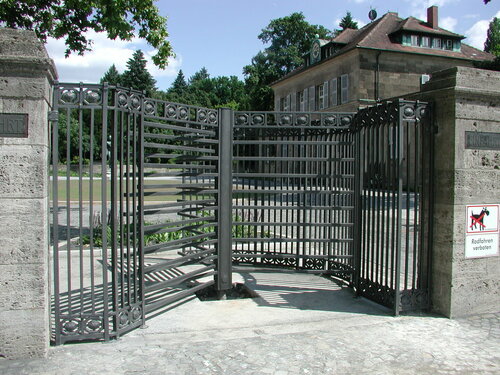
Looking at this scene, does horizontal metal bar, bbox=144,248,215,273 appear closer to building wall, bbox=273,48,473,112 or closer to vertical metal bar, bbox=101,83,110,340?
vertical metal bar, bbox=101,83,110,340

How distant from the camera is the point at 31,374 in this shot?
4090 mm

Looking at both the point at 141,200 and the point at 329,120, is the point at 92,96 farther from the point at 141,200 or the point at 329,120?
the point at 329,120

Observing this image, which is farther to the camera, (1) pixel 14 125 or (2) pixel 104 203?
(2) pixel 104 203

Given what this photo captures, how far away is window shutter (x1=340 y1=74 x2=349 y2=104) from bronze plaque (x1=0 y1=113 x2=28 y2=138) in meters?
33.9

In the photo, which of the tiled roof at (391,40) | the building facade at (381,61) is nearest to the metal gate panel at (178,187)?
the building facade at (381,61)

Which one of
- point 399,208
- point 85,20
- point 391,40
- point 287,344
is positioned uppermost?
point 391,40

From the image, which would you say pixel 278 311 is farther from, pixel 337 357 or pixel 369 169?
pixel 369 169

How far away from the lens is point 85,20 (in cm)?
1183

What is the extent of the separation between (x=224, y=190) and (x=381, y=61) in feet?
107

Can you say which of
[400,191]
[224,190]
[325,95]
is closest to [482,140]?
[400,191]

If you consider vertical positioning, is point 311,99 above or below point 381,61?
below

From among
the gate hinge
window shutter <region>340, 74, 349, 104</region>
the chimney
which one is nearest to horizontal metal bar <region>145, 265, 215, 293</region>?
the gate hinge

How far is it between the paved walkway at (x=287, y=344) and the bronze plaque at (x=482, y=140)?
2.08 m

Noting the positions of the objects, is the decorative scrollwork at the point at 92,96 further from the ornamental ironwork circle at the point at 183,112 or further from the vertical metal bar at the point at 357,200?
the vertical metal bar at the point at 357,200
